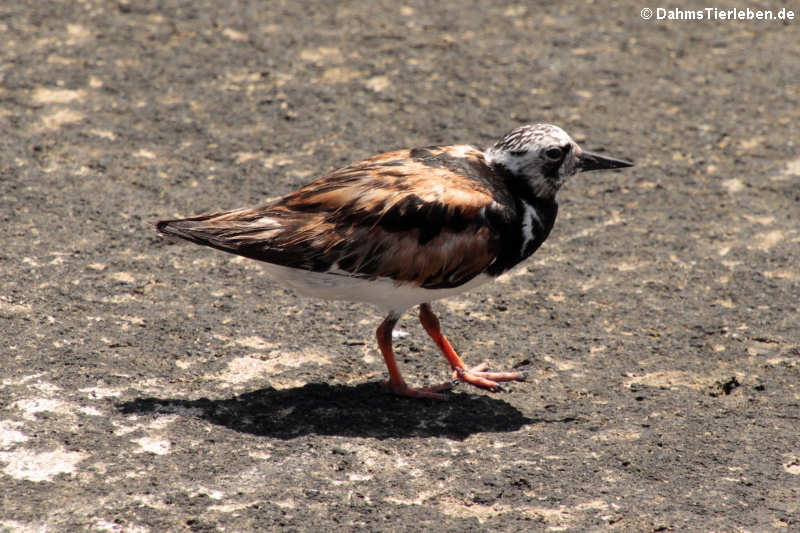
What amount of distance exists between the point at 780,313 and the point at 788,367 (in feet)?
2.37

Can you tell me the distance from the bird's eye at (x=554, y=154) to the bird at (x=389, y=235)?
14.8 inches

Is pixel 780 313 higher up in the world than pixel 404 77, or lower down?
lower down

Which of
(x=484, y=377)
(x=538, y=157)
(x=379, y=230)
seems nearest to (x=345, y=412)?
(x=484, y=377)

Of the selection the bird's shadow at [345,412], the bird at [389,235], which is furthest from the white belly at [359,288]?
the bird's shadow at [345,412]

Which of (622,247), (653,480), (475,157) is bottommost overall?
(653,480)

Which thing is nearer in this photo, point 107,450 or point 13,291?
point 107,450

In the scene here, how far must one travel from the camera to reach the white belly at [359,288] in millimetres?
6301

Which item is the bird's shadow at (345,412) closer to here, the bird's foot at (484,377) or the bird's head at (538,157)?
the bird's foot at (484,377)

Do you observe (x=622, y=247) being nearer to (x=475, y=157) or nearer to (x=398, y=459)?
(x=475, y=157)

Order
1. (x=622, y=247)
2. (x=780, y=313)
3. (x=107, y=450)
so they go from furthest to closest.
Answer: (x=622, y=247) < (x=780, y=313) < (x=107, y=450)

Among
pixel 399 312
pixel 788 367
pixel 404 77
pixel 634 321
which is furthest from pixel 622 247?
pixel 404 77

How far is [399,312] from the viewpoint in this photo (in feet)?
21.6

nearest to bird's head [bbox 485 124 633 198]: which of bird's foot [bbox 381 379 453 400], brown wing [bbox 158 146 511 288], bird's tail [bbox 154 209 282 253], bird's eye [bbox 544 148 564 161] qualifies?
bird's eye [bbox 544 148 564 161]

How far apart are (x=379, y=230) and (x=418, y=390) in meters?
1.06
